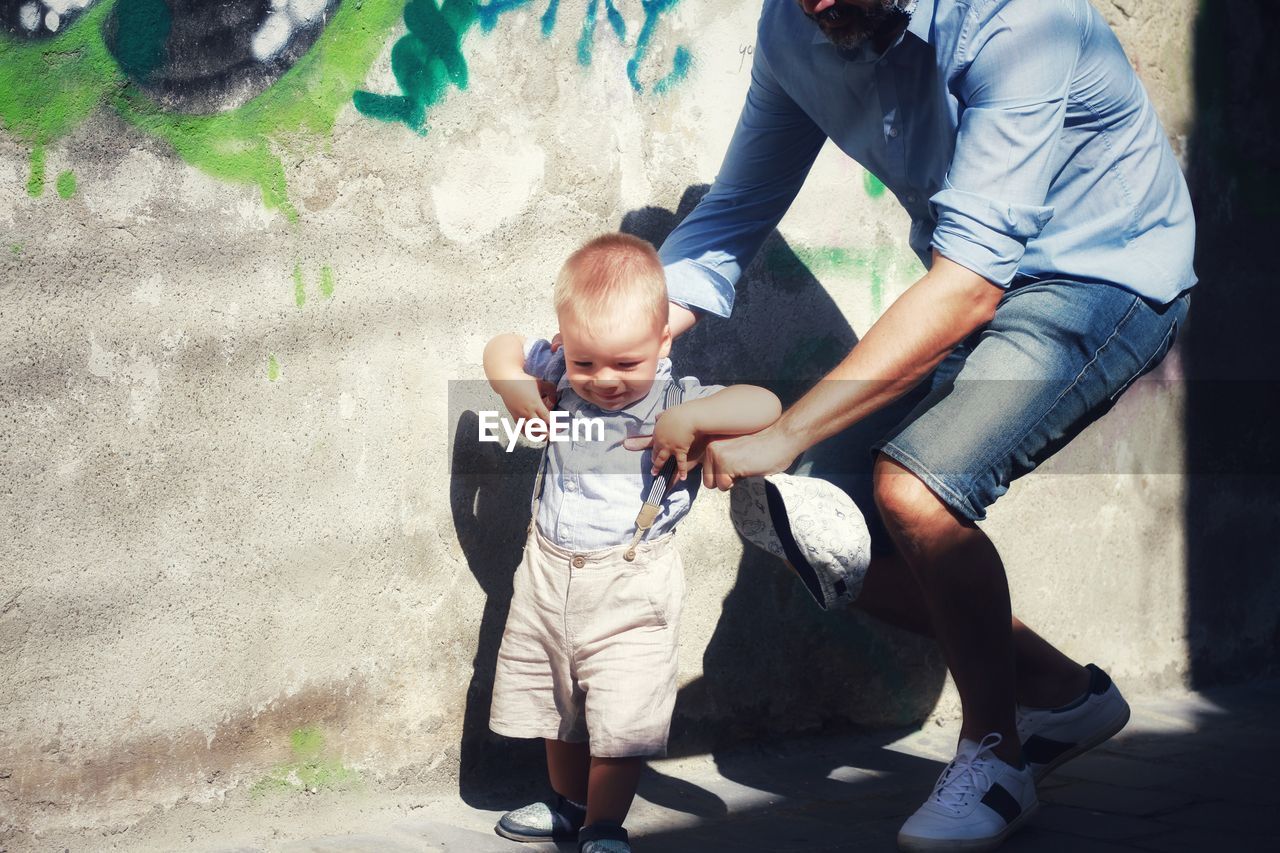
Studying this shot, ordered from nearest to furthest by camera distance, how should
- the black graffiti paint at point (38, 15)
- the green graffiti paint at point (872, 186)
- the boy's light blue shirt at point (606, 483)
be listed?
the black graffiti paint at point (38, 15), the boy's light blue shirt at point (606, 483), the green graffiti paint at point (872, 186)

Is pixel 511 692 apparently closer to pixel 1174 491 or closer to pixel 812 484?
pixel 812 484

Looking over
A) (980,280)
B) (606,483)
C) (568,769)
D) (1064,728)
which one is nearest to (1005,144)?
(980,280)

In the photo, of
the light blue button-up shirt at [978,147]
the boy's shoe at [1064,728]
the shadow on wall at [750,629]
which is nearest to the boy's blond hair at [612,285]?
the light blue button-up shirt at [978,147]

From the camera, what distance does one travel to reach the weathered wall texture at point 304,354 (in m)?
2.25

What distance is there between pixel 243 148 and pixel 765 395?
3.43 ft

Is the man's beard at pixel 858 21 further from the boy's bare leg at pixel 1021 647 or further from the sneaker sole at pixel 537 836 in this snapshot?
the sneaker sole at pixel 537 836

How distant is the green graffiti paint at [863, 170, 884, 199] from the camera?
3.18 metres

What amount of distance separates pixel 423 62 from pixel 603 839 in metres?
1.49

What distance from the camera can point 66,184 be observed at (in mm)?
2236

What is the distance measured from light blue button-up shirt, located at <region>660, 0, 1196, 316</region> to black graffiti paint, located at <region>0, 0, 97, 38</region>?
45.1 inches

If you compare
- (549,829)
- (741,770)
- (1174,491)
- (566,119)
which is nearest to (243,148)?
(566,119)

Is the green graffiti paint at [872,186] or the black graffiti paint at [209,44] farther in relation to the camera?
the green graffiti paint at [872,186]

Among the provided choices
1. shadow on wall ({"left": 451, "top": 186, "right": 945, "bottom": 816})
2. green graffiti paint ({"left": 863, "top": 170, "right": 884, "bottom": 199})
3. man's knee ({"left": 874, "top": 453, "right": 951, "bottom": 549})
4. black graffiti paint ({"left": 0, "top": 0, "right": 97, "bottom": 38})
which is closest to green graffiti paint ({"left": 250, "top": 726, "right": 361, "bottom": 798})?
shadow on wall ({"left": 451, "top": 186, "right": 945, "bottom": 816})

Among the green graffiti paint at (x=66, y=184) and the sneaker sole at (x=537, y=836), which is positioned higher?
the green graffiti paint at (x=66, y=184)
